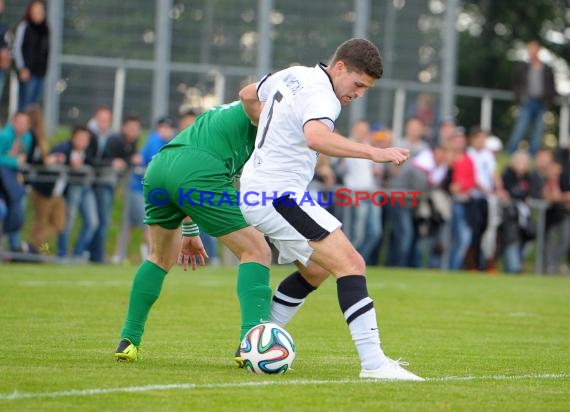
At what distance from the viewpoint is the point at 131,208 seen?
19438mm

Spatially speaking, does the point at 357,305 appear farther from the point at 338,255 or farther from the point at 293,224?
the point at 293,224

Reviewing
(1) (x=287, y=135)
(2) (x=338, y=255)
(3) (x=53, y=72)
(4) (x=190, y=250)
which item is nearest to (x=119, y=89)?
(3) (x=53, y=72)

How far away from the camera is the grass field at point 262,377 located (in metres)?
6.55

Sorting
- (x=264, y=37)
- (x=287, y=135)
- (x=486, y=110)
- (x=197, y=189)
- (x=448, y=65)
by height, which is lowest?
(x=197, y=189)

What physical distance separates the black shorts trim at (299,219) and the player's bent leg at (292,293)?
23.8 inches

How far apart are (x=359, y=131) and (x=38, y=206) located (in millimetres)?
5257

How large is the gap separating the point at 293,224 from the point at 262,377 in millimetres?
955

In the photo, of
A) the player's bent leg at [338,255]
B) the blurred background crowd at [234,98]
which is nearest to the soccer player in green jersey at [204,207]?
the player's bent leg at [338,255]

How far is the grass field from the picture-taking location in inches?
258

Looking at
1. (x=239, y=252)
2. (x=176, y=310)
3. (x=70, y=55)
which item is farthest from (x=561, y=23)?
(x=239, y=252)

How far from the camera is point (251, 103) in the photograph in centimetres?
811

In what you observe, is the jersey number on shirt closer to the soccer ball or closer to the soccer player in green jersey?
the soccer player in green jersey

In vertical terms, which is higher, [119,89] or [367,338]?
[119,89]

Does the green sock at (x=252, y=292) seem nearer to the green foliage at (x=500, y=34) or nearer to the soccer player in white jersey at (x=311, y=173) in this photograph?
the soccer player in white jersey at (x=311, y=173)
